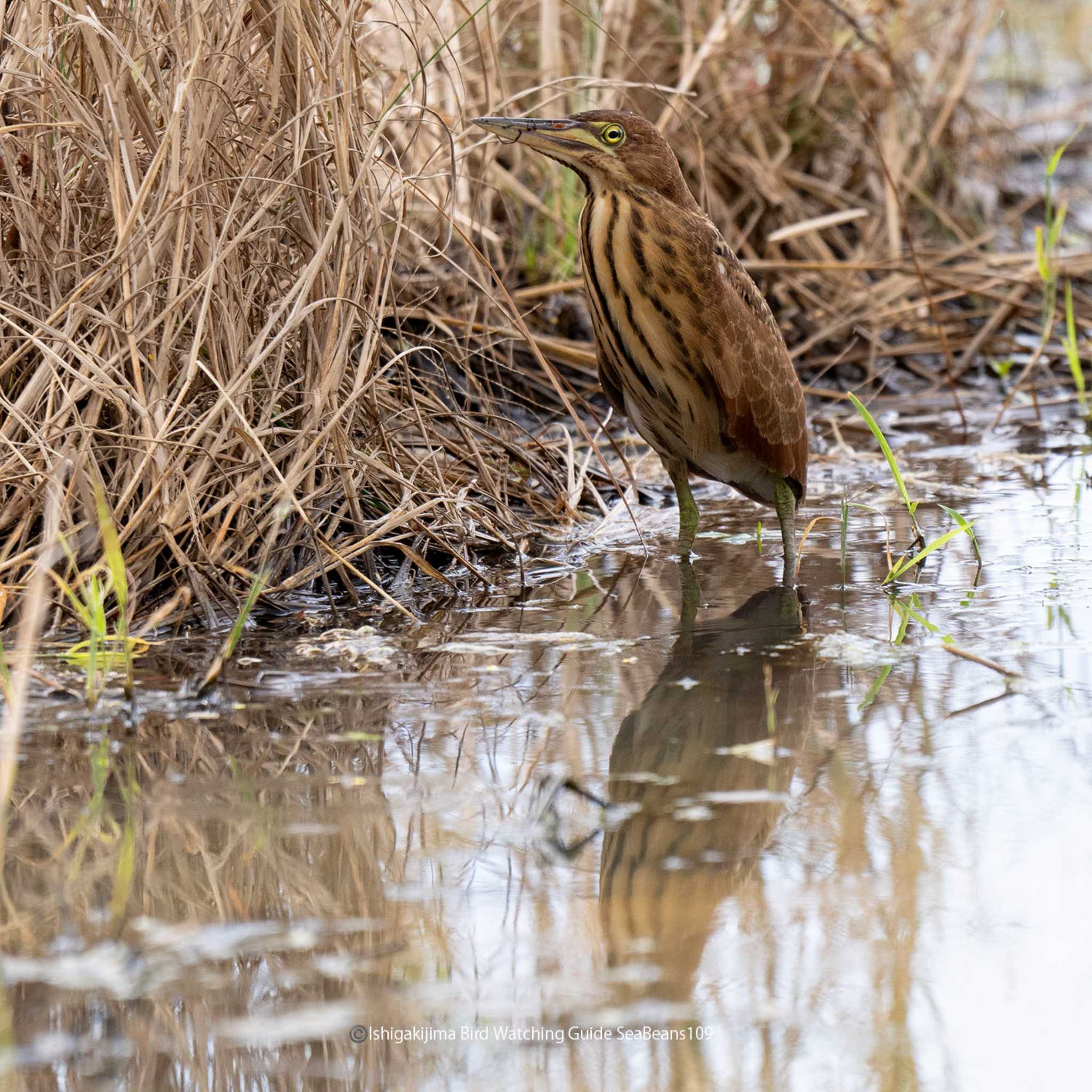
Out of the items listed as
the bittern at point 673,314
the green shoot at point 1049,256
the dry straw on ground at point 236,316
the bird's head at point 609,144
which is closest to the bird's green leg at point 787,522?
the bittern at point 673,314

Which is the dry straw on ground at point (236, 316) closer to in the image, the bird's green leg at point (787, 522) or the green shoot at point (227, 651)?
the green shoot at point (227, 651)

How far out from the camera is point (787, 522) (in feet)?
11.6

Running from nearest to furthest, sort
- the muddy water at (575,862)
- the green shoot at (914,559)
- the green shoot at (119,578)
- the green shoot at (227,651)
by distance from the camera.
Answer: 1. the muddy water at (575,862)
2. the green shoot at (119,578)
3. the green shoot at (227,651)
4. the green shoot at (914,559)

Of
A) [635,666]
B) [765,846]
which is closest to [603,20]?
[635,666]

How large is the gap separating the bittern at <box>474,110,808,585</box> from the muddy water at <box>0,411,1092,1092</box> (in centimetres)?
63

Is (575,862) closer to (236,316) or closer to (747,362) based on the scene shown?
(236,316)

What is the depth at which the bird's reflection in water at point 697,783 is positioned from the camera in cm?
176

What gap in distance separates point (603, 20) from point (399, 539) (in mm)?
2993

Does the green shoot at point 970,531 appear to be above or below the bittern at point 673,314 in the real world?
below

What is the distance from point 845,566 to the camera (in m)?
3.43

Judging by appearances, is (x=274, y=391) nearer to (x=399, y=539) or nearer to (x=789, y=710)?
(x=399, y=539)

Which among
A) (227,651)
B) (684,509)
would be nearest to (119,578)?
(227,651)

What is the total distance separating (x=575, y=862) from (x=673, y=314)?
1.77m

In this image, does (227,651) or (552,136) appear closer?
(227,651)
